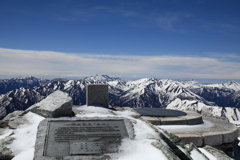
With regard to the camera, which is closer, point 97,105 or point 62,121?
point 62,121

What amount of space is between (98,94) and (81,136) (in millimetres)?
7910

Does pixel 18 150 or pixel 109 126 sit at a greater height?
pixel 109 126

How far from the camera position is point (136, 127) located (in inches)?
344

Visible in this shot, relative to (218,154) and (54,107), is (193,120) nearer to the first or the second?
(218,154)

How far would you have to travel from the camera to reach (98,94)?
15.0 m

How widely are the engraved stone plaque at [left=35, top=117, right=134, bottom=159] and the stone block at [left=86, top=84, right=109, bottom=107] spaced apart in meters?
6.72

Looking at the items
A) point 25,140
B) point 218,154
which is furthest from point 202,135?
point 25,140

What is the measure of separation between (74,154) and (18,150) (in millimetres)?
2356

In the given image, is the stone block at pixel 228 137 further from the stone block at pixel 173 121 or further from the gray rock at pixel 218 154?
the stone block at pixel 173 121

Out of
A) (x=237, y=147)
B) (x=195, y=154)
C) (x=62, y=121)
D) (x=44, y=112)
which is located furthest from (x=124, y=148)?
(x=237, y=147)

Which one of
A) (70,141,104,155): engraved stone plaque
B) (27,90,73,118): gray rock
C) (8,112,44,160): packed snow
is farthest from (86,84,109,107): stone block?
(70,141,104,155): engraved stone plaque

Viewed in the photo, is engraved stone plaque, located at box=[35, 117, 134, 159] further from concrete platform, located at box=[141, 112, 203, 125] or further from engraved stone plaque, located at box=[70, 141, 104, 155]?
concrete platform, located at box=[141, 112, 203, 125]

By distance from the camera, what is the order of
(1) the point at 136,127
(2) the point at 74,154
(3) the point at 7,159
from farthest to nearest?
1. (1) the point at 136,127
2. (3) the point at 7,159
3. (2) the point at 74,154

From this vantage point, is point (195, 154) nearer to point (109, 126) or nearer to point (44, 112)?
point (109, 126)
